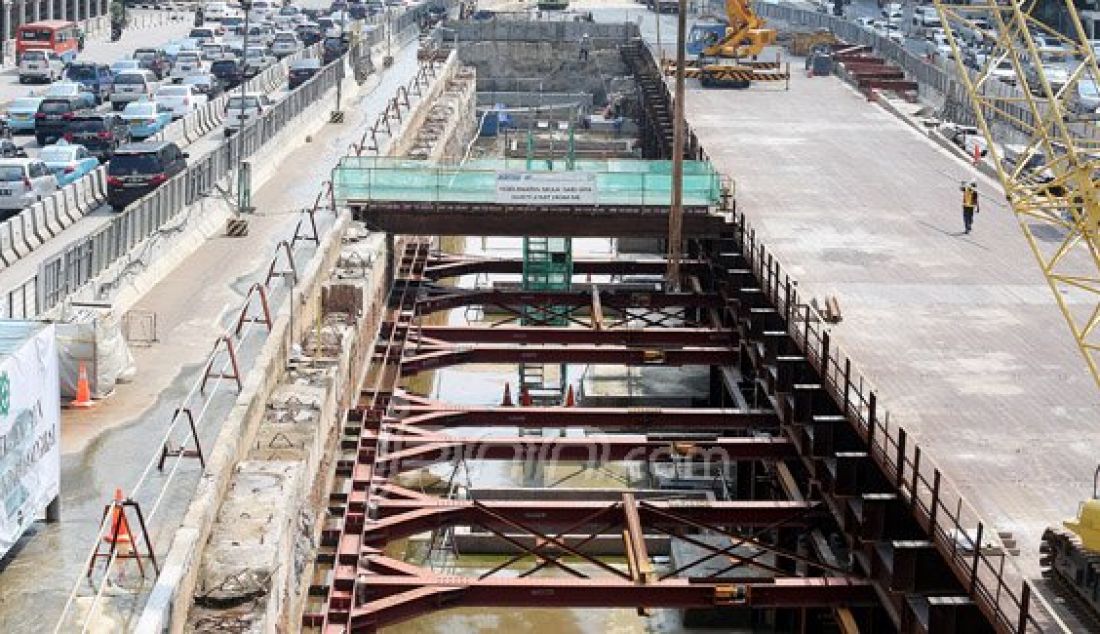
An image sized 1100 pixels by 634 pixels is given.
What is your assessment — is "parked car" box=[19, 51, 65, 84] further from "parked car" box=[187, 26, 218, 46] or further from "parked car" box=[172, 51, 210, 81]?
"parked car" box=[187, 26, 218, 46]

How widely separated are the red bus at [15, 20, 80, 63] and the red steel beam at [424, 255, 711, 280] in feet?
176

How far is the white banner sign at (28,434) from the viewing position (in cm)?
2025

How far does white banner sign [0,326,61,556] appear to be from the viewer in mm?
20250

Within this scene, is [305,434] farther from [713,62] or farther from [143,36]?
[143,36]

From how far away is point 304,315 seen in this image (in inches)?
1325

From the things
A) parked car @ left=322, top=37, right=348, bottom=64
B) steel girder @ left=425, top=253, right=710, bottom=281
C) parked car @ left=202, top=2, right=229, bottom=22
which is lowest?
steel girder @ left=425, top=253, right=710, bottom=281

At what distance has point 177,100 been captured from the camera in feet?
240

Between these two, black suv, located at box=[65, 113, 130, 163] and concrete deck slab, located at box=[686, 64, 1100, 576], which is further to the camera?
black suv, located at box=[65, 113, 130, 163]

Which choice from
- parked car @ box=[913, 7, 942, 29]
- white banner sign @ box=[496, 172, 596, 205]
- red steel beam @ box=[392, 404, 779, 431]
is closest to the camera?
red steel beam @ box=[392, 404, 779, 431]

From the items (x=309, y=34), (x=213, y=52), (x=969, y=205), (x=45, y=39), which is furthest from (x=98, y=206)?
(x=309, y=34)

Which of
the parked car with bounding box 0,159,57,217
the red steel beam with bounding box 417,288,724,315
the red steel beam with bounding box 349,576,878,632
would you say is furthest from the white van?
the red steel beam with bounding box 349,576,878,632

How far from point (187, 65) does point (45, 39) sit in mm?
12007

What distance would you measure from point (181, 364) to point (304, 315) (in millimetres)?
3498

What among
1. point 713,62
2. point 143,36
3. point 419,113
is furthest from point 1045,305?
point 143,36
